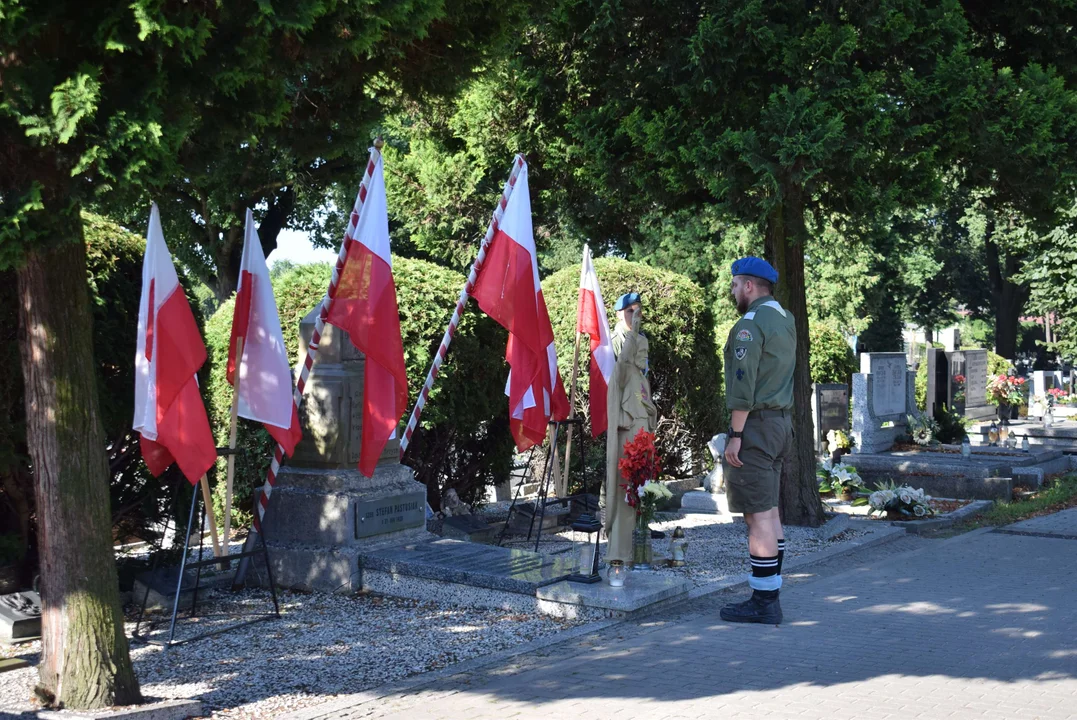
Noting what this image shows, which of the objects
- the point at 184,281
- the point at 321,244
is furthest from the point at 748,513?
the point at 321,244

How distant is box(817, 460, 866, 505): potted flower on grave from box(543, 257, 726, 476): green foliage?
71.1 inches

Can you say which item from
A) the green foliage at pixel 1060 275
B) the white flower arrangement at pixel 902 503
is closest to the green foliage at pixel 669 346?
the white flower arrangement at pixel 902 503

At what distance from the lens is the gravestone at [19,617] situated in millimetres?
6711

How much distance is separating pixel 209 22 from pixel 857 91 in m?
6.35

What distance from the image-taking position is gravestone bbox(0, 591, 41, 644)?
22.0 ft

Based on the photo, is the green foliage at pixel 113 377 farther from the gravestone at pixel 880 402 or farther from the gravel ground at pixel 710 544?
the gravestone at pixel 880 402

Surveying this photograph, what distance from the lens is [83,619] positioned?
16.9 feet

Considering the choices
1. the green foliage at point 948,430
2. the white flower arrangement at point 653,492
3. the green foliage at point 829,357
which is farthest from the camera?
the green foliage at point 829,357

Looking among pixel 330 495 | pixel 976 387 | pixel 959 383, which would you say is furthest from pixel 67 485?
pixel 976 387

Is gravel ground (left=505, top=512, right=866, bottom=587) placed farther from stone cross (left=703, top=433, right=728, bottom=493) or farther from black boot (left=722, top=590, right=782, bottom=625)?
black boot (left=722, top=590, right=782, bottom=625)

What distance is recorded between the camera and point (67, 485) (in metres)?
5.16

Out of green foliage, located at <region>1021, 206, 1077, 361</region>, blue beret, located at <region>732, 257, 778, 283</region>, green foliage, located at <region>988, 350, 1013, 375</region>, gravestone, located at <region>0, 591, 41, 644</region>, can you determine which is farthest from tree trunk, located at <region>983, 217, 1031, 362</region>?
gravestone, located at <region>0, 591, 41, 644</region>

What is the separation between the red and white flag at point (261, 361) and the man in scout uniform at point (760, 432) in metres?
2.90

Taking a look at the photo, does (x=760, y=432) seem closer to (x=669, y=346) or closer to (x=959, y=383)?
(x=669, y=346)
